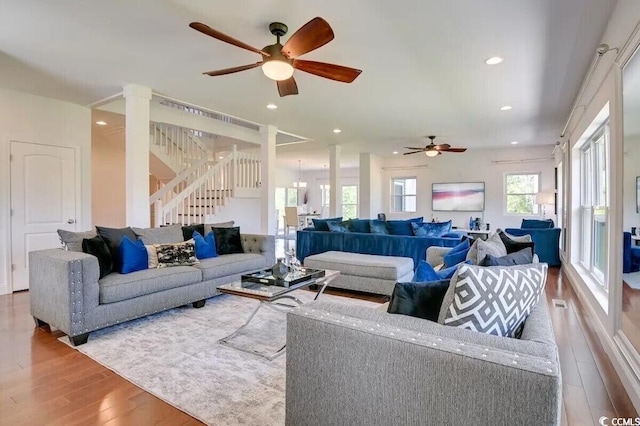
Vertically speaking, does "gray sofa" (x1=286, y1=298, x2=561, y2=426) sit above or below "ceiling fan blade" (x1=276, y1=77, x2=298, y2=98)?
below

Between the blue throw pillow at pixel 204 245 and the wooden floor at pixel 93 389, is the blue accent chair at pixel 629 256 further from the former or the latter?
the blue throw pillow at pixel 204 245

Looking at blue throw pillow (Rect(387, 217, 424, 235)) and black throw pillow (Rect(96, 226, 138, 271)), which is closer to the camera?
black throw pillow (Rect(96, 226, 138, 271))

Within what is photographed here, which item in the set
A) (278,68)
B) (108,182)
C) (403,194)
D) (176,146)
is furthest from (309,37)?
(403,194)

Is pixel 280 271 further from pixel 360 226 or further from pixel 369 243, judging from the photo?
pixel 360 226

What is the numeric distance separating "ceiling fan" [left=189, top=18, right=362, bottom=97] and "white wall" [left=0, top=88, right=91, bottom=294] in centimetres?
351

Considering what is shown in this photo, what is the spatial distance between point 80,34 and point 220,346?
2915 mm

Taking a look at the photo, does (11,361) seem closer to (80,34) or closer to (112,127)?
(80,34)

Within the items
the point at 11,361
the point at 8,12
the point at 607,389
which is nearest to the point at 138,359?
the point at 11,361

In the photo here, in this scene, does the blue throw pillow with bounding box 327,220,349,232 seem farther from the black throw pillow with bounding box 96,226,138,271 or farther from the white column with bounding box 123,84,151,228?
the black throw pillow with bounding box 96,226,138,271

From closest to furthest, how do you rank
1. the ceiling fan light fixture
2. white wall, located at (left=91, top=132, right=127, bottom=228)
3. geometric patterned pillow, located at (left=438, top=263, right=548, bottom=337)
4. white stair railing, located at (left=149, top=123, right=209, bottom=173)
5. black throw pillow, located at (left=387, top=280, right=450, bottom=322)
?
geometric patterned pillow, located at (left=438, top=263, right=548, bottom=337)
black throw pillow, located at (left=387, top=280, right=450, bottom=322)
the ceiling fan light fixture
white stair railing, located at (left=149, top=123, right=209, bottom=173)
white wall, located at (left=91, top=132, right=127, bottom=228)

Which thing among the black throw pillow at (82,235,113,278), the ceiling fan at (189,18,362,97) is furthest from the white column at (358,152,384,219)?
the black throw pillow at (82,235,113,278)

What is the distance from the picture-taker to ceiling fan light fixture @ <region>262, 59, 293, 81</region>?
2.93 m

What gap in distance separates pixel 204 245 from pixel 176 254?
18.2 inches

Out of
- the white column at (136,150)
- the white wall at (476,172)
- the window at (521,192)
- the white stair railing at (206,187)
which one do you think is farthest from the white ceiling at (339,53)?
the window at (521,192)
